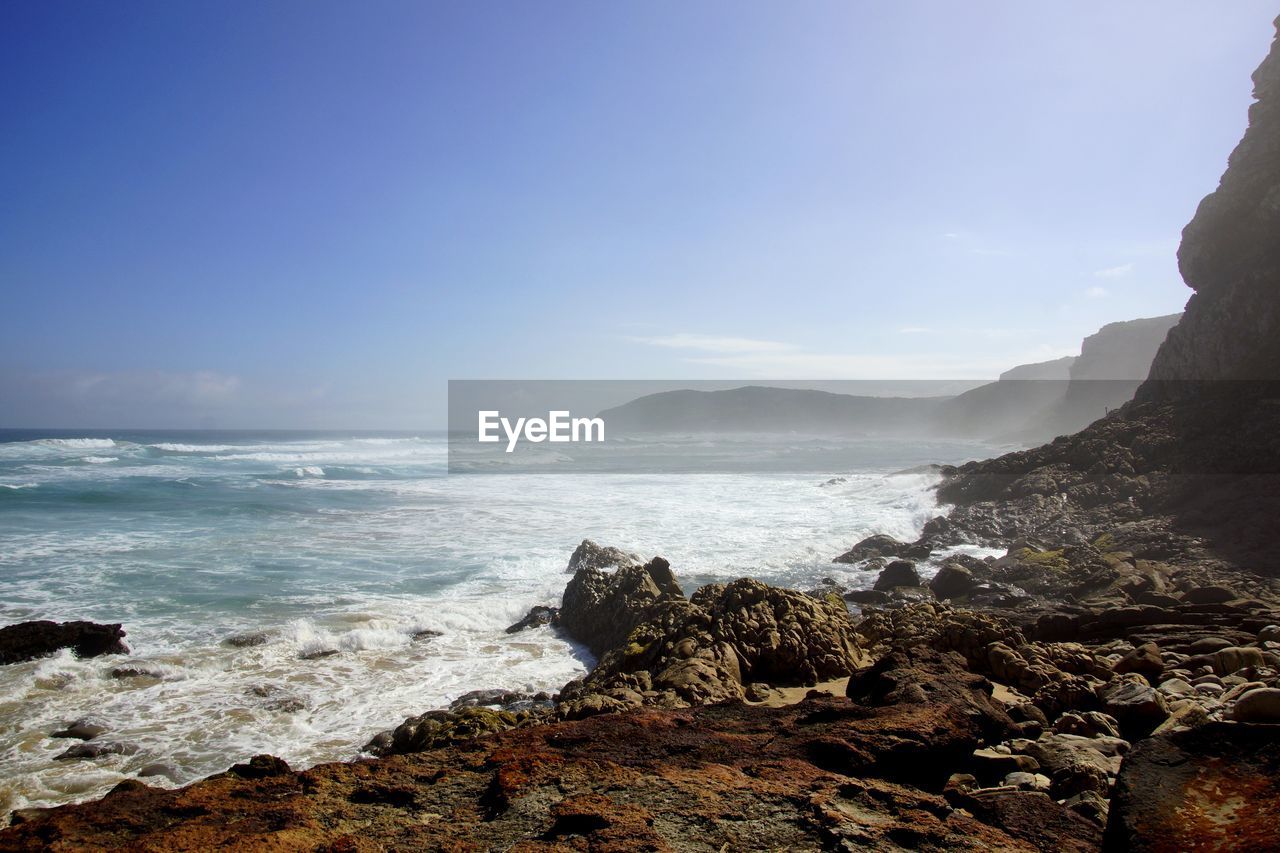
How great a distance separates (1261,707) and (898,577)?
9.97 metres

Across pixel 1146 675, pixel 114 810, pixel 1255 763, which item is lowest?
pixel 1146 675

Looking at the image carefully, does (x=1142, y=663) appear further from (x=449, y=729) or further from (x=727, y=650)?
(x=449, y=729)

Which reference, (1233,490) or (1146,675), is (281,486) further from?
(1233,490)

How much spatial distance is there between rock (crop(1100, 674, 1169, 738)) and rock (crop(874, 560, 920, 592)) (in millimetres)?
8374

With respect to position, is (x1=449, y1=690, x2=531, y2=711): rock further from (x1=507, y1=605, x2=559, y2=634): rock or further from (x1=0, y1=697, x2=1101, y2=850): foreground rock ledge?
(x1=0, y1=697, x2=1101, y2=850): foreground rock ledge

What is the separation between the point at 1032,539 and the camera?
17.1 meters

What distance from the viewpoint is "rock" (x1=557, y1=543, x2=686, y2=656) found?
1009 cm

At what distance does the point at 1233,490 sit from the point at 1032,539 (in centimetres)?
506

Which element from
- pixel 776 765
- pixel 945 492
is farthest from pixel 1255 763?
pixel 945 492

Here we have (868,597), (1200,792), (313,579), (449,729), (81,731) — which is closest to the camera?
(1200,792)

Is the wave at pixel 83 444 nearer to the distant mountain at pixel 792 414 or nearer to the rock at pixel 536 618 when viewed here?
the rock at pixel 536 618

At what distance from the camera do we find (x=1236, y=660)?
20.6ft

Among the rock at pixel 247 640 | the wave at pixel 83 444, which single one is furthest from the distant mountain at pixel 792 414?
the rock at pixel 247 640

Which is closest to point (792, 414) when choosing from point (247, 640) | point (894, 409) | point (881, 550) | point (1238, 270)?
point (894, 409)
